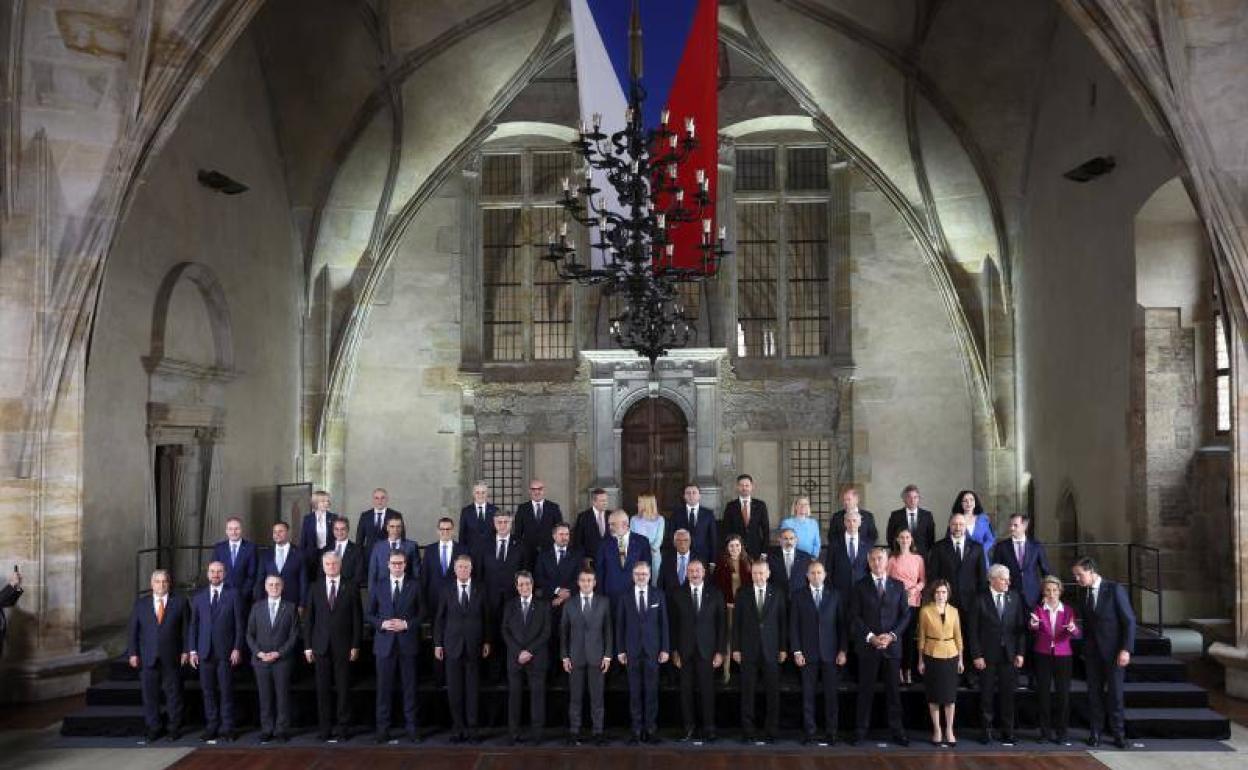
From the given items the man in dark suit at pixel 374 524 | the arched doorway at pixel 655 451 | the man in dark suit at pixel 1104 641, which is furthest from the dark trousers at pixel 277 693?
the arched doorway at pixel 655 451

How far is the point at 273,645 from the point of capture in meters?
8.59

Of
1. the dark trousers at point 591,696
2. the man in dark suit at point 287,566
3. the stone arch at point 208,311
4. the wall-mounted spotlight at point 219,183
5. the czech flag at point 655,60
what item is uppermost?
the czech flag at point 655,60

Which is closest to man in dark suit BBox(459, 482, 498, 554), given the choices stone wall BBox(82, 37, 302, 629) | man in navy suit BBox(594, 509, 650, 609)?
man in navy suit BBox(594, 509, 650, 609)

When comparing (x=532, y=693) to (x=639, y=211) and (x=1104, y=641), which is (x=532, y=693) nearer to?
(x=639, y=211)

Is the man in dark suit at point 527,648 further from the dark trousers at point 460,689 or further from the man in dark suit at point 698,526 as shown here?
the man in dark suit at point 698,526

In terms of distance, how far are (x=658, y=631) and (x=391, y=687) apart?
2.09 metres

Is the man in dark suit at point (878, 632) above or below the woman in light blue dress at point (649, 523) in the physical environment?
below

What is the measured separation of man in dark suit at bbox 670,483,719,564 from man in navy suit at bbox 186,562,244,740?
3575 millimetres

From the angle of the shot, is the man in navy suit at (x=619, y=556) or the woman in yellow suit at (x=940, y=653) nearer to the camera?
the woman in yellow suit at (x=940, y=653)

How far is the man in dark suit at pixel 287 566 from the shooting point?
9.22 metres

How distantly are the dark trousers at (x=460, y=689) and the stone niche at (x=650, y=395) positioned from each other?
8215 millimetres

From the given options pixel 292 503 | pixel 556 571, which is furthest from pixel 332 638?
pixel 292 503

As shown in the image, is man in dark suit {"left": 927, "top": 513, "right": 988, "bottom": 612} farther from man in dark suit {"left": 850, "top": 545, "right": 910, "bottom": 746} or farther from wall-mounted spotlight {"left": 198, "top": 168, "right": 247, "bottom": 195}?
wall-mounted spotlight {"left": 198, "top": 168, "right": 247, "bottom": 195}

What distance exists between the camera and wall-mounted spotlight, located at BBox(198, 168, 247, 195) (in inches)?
511
